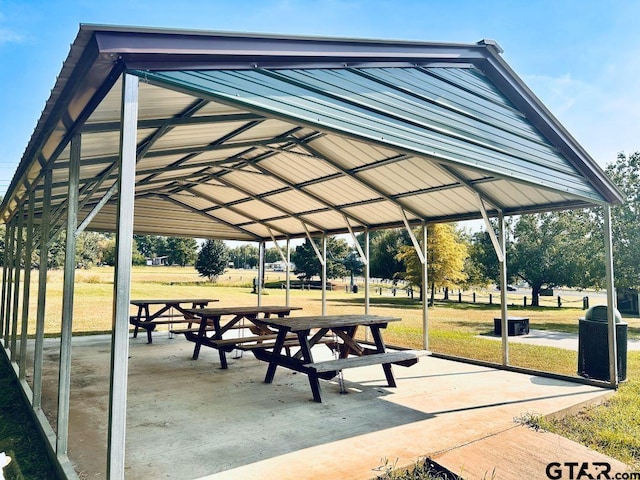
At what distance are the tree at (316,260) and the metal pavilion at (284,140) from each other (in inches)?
1160

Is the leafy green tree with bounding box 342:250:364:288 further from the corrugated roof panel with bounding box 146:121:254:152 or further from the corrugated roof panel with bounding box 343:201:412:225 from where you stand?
the corrugated roof panel with bounding box 146:121:254:152

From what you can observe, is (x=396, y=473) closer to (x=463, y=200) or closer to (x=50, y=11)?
(x=463, y=200)

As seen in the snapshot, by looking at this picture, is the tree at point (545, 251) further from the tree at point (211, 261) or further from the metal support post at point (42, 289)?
the tree at point (211, 261)

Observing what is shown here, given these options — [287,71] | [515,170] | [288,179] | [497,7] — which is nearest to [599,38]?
[497,7]

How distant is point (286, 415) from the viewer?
14.0 feet

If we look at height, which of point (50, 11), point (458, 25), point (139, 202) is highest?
point (50, 11)

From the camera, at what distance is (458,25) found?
7.48 metres

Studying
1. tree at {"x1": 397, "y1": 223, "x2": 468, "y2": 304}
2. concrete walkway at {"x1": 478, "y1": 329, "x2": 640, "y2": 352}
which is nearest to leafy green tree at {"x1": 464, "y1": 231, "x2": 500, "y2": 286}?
tree at {"x1": 397, "y1": 223, "x2": 468, "y2": 304}

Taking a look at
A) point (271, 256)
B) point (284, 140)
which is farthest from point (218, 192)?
point (271, 256)

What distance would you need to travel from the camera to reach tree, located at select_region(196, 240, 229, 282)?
1511 inches

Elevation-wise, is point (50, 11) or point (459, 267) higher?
point (50, 11)

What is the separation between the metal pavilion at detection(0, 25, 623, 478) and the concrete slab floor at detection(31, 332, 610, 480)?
0.56m

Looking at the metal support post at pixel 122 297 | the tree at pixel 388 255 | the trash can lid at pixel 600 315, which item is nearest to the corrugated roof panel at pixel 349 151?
the metal support post at pixel 122 297

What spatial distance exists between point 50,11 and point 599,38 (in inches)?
446
